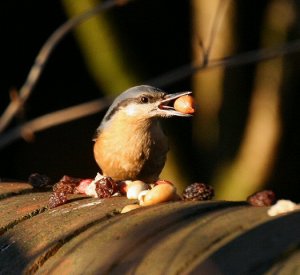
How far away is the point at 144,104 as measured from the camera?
4504mm

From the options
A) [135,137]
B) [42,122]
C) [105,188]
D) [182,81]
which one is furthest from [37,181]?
[182,81]

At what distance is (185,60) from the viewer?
286 inches

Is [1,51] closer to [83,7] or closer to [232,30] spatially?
[83,7]

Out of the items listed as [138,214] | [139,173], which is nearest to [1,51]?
[139,173]

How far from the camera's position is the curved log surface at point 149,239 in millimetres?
2475

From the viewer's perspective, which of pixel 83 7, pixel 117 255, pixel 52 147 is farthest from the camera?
pixel 52 147

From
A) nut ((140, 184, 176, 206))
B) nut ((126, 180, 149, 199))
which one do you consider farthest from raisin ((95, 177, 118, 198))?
nut ((140, 184, 176, 206))

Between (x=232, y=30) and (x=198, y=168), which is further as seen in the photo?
(x=198, y=168)

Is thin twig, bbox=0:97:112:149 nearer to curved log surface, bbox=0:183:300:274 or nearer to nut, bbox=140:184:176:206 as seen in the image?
curved log surface, bbox=0:183:300:274

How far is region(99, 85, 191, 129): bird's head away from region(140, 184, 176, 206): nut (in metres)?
1.21

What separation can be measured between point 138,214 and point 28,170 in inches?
176

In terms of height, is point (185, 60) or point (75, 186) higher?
point (185, 60)

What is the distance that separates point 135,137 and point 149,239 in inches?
65.5

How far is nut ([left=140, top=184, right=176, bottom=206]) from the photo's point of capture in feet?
10.4
